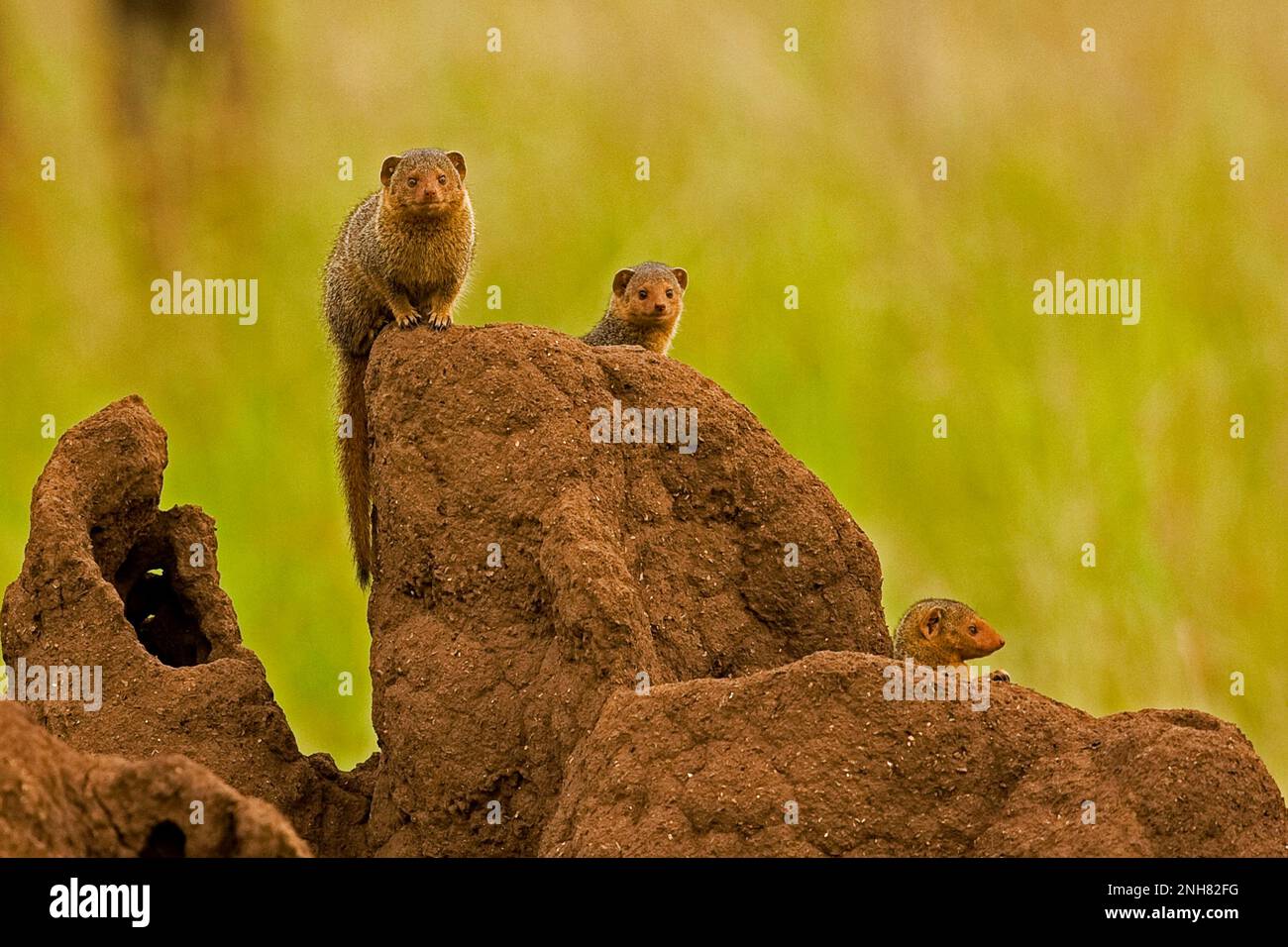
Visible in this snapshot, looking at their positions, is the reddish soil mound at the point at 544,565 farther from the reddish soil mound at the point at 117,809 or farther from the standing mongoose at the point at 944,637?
the reddish soil mound at the point at 117,809

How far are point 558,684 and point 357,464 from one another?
7.40 feet

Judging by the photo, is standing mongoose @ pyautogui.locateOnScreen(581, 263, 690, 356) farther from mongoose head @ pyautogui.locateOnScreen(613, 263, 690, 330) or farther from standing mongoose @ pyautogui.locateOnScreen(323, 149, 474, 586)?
standing mongoose @ pyautogui.locateOnScreen(323, 149, 474, 586)

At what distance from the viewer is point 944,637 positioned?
7.90m

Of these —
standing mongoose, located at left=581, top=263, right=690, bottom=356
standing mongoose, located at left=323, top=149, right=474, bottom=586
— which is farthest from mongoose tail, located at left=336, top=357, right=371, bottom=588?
standing mongoose, located at left=581, top=263, right=690, bottom=356

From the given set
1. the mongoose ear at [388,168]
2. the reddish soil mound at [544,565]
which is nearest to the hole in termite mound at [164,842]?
the reddish soil mound at [544,565]

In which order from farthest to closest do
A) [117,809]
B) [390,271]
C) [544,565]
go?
[390,271] < [544,565] < [117,809]

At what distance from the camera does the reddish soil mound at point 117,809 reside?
4.64m

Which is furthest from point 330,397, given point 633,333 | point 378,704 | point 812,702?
point 812,702

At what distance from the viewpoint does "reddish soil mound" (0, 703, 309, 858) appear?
4.64 metres

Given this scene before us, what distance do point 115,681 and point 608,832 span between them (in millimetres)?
2246

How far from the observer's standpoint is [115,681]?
6.69 metres

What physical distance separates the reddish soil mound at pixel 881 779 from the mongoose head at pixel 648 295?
3.49m

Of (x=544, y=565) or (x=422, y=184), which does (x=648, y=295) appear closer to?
(x=422, y=184)

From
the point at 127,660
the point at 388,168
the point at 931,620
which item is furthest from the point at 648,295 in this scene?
the point at 127,660
